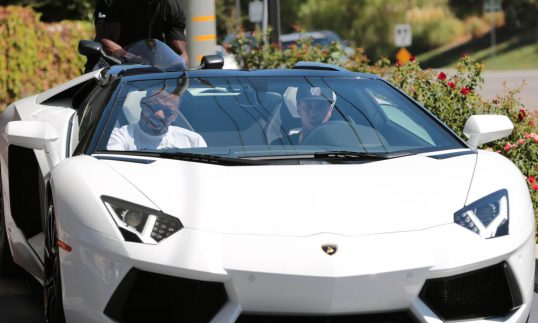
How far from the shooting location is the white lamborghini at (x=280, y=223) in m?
4.35

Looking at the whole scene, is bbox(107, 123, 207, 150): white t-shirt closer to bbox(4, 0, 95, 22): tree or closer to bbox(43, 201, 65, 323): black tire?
bbox(43, 201, 65, 323): black tire

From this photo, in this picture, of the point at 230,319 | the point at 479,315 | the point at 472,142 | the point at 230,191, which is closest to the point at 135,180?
the point at 230,191

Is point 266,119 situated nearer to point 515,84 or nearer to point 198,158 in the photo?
point 198,158

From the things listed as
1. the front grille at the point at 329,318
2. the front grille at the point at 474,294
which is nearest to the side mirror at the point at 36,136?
the front grille at the point at 329,318

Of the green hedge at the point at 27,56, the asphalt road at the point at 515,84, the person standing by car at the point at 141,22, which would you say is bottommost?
the asphalt road at the point at 515,84

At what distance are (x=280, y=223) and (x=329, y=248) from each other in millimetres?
224

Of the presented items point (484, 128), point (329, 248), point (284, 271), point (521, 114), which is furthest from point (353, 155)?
point (521, 114)

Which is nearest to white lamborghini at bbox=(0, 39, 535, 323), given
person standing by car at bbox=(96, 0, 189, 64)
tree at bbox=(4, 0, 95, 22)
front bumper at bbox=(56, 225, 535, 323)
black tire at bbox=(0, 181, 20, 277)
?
front bumper at bbox=(56, 225, 535, 323)

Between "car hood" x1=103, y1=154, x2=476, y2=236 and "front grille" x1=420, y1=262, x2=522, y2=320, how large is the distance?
0.77ft

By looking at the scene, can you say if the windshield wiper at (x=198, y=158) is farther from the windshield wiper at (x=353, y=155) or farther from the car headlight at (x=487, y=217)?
the car headlight at (x=487, y=217)

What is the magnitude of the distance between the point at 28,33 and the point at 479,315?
14.3m

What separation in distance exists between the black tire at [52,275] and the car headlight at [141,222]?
1.55 ft

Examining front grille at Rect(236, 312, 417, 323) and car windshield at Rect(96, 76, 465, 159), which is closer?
front grille at Rect(236, 312, 417, 323)

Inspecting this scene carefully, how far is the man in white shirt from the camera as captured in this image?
18.3 ft
